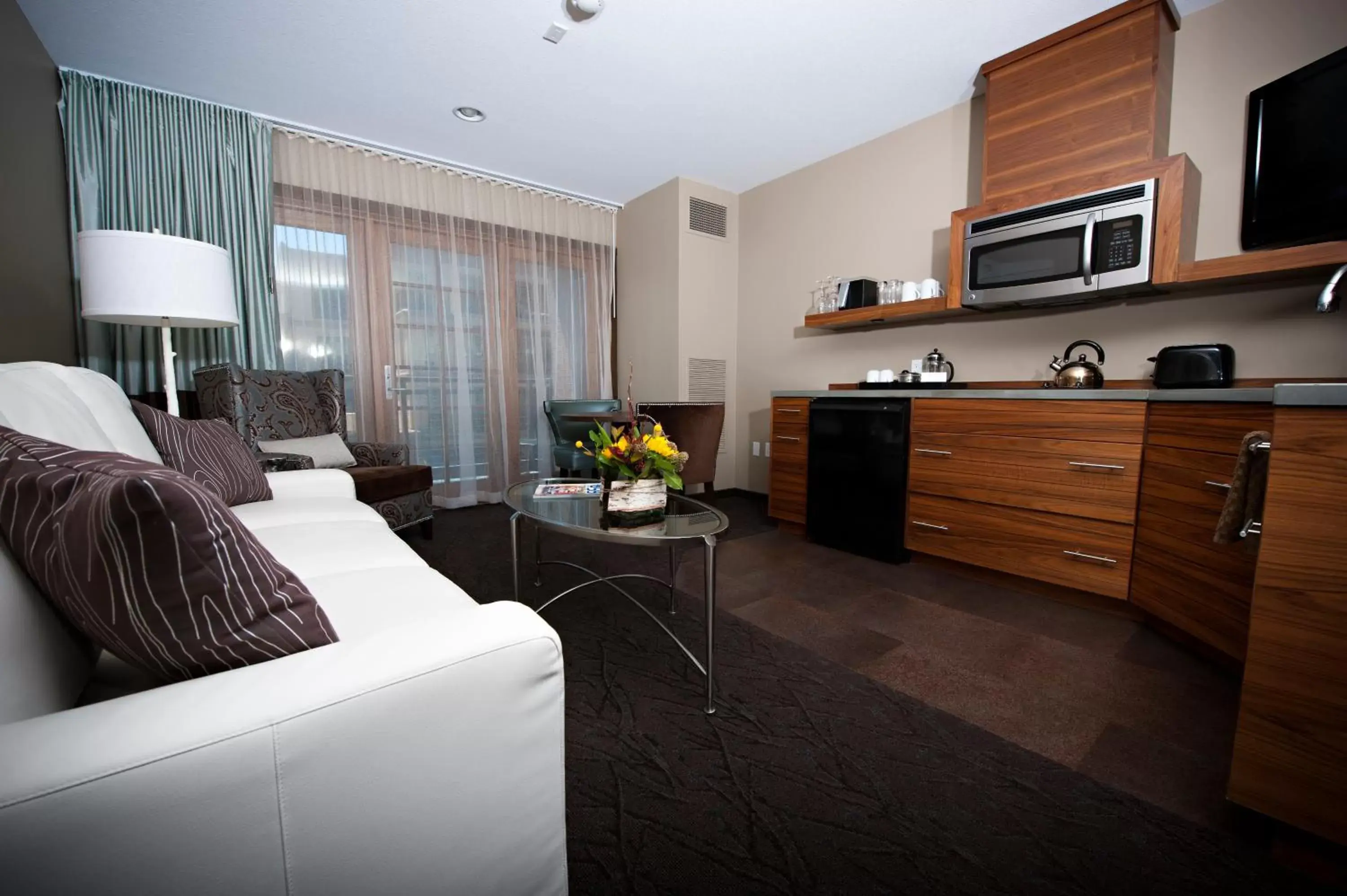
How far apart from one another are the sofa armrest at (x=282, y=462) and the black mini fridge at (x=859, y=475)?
266cm

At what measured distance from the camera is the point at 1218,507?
1.72 meters

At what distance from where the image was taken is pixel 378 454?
3004 millimetres

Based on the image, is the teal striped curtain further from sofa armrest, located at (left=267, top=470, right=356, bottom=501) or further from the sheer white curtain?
sofa armrest, located at (left=267, top=470, right=356, bottom=501)

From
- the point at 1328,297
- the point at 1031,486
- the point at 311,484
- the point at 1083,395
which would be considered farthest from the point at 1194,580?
the point at 311,484

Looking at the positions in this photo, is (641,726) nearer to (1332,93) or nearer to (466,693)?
(466,693)

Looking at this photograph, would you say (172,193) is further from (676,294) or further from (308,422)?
(676,294)

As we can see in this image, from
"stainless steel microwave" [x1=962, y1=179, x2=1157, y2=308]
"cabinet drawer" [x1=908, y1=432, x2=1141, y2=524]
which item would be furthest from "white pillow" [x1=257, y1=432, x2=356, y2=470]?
"stainless steel microwave" [x1=962, y1=179, x2=1157, y2=308]

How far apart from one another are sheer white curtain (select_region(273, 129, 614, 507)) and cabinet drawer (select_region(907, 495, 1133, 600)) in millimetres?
2971

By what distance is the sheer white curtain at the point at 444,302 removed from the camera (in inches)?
135

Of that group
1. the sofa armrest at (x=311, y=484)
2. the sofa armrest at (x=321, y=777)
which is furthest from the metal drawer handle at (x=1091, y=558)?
the sofa armrest at (x=311, y=484)

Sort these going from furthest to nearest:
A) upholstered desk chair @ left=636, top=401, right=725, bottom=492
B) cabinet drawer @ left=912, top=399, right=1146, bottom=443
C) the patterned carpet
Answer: upholstered desk chair @ left=636, top=401, right=725, bottom=492 < cabinet drawer @ left=912, top=399, right=1146, bottom=443 < the patterned carpet

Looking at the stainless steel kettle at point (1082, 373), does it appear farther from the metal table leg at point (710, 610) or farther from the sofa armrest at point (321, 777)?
the sofa armrest at point (321, 777)

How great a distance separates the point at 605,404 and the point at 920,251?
8.01 feet

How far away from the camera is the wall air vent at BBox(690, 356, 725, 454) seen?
4.29m
